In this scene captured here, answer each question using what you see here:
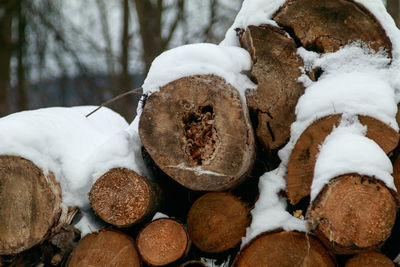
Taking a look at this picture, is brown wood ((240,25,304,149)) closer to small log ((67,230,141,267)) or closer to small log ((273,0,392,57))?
small log ((273,0,392,57))

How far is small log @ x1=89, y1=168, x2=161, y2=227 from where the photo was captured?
4.76 feet

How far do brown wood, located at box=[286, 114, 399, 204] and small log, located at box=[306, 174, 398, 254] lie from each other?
0.23m

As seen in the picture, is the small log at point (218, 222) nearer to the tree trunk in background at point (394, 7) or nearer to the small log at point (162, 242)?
the small log at point (162, 242)

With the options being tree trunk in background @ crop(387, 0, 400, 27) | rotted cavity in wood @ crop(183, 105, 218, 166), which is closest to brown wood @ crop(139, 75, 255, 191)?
rotted cavity in wood @ crop(183, 105, 218, 166)

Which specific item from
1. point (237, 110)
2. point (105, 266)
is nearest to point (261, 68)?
point (237, 110)

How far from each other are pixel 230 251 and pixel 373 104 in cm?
90

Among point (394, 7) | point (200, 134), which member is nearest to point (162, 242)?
point (200, 134)

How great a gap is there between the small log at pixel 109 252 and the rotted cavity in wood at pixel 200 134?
0.50 m

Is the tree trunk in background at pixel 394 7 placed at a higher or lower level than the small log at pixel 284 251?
higher

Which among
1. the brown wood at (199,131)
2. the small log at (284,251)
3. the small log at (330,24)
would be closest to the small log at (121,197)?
the brown wood at (199,131)

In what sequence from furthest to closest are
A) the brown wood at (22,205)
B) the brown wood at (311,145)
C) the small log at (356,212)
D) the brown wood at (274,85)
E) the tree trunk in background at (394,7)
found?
the tree trunk in background at (394,7) → the brown wood at (274,85) → the brown wood at (22,205) → the brown wood at (311,145) → the small log at (356,212)

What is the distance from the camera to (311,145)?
137 centimetres

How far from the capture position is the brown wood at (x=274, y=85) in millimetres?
1524

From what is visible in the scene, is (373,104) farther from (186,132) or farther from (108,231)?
(108,231)
